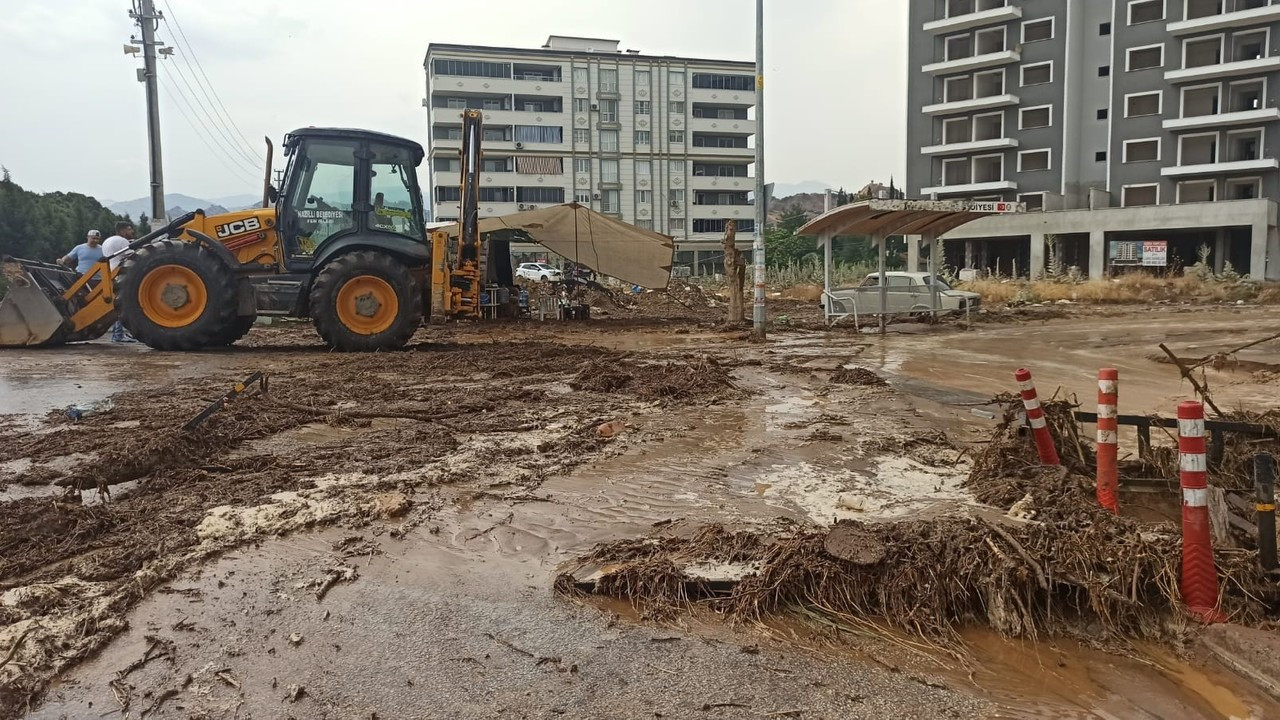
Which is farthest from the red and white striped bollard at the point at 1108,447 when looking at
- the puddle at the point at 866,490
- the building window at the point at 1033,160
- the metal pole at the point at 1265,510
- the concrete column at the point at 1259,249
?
the building window at the point at 1033,160

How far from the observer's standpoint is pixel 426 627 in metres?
3.66

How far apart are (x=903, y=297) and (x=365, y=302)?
44.6ft

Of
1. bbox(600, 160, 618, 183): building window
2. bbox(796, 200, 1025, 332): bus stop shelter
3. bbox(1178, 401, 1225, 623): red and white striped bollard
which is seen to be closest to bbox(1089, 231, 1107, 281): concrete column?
bbox(796, 200, 1025, 332): bus stop shelter

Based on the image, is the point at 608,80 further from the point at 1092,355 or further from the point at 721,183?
the point at 1092,355

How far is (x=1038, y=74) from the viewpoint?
51438 mm

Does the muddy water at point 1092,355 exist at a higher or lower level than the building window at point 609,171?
lower

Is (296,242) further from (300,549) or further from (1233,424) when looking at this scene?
(1233,424)

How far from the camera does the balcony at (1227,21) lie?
43281mm

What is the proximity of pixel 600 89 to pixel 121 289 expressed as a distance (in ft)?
193

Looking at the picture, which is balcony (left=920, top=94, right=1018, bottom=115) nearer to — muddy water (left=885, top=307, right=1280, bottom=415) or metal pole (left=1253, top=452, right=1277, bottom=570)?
muddy water (left=885, top=307, right=1280, bottom=415)

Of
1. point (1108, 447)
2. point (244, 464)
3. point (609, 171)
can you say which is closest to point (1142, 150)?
point (609, 171)

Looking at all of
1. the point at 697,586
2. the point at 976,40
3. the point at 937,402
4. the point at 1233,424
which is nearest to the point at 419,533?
the point at 697,586

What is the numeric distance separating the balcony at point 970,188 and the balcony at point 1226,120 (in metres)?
8.67

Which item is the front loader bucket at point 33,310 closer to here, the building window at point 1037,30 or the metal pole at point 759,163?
the metal pole at point 759,163
